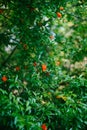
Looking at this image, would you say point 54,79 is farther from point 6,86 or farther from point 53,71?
point 6,86

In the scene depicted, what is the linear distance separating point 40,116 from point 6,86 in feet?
2.63

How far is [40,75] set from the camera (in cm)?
368

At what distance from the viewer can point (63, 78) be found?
3.74 meters

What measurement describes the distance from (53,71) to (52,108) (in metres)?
0.86

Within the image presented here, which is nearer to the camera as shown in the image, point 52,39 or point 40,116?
point 40,116

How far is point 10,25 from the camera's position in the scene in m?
3.91

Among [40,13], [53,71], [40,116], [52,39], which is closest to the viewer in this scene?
[40,116]

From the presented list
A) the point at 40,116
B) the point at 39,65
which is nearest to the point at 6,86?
the point at 39,65

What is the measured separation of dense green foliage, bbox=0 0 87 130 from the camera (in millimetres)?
2986

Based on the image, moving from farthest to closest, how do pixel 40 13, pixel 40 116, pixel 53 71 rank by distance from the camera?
pixel 53 71 < pixel 40 13 < pixel 40 116

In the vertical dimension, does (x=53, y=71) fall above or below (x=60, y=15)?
below

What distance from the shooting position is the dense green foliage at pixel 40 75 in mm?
2986

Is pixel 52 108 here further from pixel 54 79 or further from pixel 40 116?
pixel 54 79

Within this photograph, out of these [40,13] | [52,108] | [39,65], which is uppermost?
[40,13]
